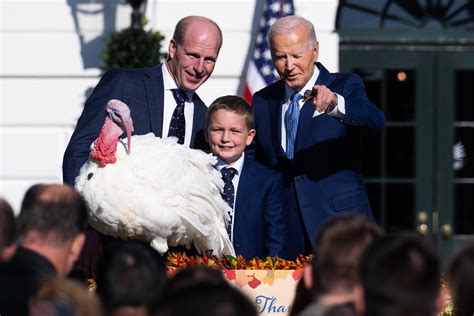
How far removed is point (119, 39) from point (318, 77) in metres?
3.55

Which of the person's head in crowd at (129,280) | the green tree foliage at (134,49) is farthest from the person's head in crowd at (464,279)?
the green tree foliage at (134,49)

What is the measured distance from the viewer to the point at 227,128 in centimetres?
663

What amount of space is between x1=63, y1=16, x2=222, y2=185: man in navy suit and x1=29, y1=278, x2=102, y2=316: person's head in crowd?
8.86ft

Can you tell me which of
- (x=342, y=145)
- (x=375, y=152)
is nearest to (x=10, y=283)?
(x=342, y=145)

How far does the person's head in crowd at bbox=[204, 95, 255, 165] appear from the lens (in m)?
6.63

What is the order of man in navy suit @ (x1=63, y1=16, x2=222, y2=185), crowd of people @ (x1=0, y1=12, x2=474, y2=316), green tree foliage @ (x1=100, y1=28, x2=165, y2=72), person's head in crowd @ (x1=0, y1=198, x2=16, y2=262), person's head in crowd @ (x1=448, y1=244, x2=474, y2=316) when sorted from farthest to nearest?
green tree foliage @ (x1=100, y1=28, x2=165, y2=72), man in navy suit @ (x1=63, y1=16, x2=222, y2=185), crowd of people @ (x1=0, y1=12, x2=474, y2=316), person's head in crowd @ (x1=0, y1=198, x2=16, y2=262), person's head in crowd @ (x1=448, y1=244, x2=474, y2=316)

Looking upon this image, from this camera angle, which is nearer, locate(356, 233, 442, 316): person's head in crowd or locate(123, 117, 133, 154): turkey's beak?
locate(356, 233, 442, 316): person's head in crowd

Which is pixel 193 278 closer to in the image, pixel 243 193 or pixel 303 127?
pixel 243 193

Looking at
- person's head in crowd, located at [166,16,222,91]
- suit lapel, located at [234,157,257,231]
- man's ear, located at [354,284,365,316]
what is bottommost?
man's ear, located at [354,284,365,316]

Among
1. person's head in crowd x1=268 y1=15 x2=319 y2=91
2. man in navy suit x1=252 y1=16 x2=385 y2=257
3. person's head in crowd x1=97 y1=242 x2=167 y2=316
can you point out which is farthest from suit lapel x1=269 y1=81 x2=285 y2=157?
person's head in crowd x1=97 y1=242 x2=167 y2=316

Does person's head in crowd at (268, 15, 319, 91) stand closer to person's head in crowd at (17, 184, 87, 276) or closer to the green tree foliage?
person's head in crowd at (17, 184, 87, 276)

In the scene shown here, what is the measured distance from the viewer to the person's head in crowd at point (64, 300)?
12.3 feet

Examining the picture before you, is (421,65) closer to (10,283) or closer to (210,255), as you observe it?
(210,255)

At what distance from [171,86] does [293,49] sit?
2.12 feet
